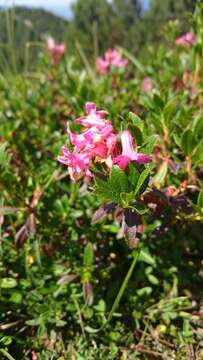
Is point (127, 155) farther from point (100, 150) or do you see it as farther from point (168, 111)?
point (168, 111)

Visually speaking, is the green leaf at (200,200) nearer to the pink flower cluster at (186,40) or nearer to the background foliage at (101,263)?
the background foliage at (101,263)

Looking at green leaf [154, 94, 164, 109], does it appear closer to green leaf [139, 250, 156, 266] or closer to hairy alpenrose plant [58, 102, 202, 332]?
hairy alpenrose plant [58, 102, 202, 332]

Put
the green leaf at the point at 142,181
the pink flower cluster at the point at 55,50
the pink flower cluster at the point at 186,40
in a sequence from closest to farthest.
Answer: the green leaf at the point at 142,181 → the pink flower cluster at the point at 186,40 → the pink flower cluster at the point at 55,50

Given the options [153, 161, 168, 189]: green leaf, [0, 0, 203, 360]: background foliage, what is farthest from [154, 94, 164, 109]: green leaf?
[153, 161, 168, 189]: green leaf

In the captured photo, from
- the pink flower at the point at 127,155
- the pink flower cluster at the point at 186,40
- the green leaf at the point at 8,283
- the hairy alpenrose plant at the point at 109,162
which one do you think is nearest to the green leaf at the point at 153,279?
the green leaf at the point at 8,283

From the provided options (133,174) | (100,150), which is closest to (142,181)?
(133,174)
